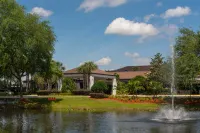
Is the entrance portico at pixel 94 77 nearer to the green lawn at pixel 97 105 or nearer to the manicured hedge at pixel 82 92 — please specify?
the manicured hedge at pixel 82 92

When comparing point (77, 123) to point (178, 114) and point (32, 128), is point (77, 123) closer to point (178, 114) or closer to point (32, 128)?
point (32, 128)

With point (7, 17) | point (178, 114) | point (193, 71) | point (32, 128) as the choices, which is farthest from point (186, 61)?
point (32, 128)

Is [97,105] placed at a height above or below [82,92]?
below

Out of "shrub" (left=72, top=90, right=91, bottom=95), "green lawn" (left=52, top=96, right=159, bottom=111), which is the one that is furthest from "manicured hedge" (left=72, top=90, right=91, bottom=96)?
"green lawn" (left=52, top=96, right=159, bottom=111)

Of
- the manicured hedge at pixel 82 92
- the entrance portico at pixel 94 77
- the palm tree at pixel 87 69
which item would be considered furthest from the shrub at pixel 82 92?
the palm tree at pixel 87 69

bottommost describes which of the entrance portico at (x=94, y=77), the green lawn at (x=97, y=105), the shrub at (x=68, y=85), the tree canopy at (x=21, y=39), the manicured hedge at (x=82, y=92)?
the green lawn at (x=97, y=105)

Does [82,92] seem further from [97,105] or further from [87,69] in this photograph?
[97,105]

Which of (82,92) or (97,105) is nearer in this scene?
(97,105)

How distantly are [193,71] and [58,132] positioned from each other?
87.6 ft

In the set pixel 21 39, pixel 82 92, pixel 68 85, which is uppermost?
pixel 21 39

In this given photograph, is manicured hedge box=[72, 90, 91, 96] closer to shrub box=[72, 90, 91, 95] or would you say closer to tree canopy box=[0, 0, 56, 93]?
shrub box=[72, 90, 91, 95]

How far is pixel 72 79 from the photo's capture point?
248 ft

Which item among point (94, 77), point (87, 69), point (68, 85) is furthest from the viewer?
point (94, 77)

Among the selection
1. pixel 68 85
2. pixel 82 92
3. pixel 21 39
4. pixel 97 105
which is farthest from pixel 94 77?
pixel 21 39
